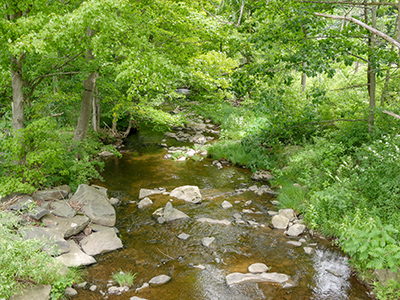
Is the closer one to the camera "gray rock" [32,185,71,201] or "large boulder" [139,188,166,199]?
"gray rock" [32,185,71,201]

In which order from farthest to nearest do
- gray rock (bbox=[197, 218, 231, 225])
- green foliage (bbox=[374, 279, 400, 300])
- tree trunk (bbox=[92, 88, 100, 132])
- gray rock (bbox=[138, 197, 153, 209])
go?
tree trunk (bbox=[92, 88, 100, 132]) < gray rock (bbox=[138, 197, 153, 209]) < gray rock (bbox=[197, 218, 231, 225]) < green foliage (bbox=[374, 279, 400, 300])

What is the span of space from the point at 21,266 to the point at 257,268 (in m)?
3.81

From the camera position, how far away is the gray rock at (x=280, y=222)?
6.69 m

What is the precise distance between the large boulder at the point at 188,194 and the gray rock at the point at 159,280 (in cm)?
327

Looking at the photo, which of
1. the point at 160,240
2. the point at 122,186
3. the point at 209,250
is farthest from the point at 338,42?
the point at 122,186

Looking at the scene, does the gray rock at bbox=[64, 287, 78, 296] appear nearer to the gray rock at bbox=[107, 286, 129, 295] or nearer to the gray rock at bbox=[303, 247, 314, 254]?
the gray rock at bbox=[107, 286, 129, 295]

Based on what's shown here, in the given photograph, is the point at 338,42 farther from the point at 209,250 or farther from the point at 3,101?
the point at 3,101

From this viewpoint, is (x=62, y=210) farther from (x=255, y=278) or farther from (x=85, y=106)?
(x=255, y=278)

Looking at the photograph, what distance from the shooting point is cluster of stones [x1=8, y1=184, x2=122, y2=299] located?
5.16m

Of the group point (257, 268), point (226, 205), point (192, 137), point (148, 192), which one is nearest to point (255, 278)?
point (257, 268)

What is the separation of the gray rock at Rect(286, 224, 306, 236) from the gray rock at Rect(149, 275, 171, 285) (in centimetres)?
303

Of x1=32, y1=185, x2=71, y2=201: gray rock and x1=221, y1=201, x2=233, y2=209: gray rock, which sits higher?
x1=32, y1=185, x2=71, y2=201: gray rock

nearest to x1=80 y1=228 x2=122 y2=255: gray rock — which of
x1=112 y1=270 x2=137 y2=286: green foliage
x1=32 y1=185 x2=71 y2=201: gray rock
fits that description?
x1=112 y1=270 x2=137 y2=286: green foliage

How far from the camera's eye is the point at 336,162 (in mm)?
7387
